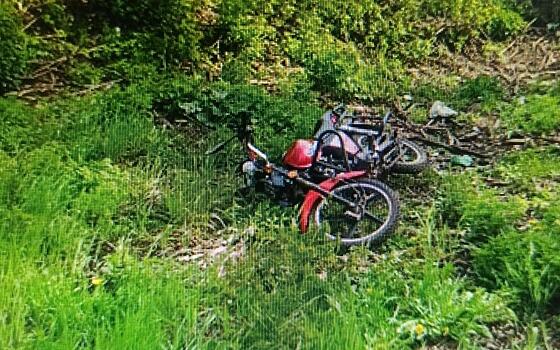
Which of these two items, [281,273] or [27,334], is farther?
[281,273]

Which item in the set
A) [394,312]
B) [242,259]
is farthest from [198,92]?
[394,312]

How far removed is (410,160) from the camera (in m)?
3.61

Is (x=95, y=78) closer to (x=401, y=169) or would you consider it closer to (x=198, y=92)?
(x=198, y=92)

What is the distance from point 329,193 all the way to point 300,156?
0.26 m

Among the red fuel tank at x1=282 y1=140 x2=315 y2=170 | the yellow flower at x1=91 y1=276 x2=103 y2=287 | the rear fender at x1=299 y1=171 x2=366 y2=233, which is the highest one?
the red fuel tank at x1=282 y1=140 x2=315 y2=170

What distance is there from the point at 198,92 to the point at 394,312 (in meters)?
2.13

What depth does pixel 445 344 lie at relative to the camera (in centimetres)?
249

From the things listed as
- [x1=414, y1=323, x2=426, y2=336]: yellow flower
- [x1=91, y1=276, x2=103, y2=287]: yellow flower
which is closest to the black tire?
[x1=414, y1=323, x2=426, y2=336]: yellow flower

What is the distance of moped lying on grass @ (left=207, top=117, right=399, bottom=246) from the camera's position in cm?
308

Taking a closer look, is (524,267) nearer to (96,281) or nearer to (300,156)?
(300,156)

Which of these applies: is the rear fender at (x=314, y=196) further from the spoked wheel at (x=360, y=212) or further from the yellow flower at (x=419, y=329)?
the yellow flower at (x=419, y=329)

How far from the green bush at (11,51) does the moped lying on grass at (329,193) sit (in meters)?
1.68

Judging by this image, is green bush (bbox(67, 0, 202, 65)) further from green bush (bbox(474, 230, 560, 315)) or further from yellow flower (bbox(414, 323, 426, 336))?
yellow flower (bbox(414, 323, 426, 336))

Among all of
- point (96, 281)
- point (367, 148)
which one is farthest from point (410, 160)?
point (96, 281)
